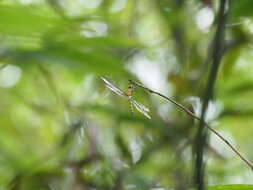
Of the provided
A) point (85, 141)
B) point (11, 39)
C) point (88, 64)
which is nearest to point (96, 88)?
point (85, 141)

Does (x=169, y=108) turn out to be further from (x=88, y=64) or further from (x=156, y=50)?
(x=88, y=64)

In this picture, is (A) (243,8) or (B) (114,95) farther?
(B) (114,95)

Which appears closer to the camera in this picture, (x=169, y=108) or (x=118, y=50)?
(x=169, y=108)

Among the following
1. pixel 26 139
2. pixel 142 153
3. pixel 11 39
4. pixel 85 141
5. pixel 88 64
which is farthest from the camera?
pixel 26 139

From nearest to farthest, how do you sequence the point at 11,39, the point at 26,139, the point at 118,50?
the point at 11,39 < the point at 118,50 < the point at 26,139

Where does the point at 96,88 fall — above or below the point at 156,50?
below

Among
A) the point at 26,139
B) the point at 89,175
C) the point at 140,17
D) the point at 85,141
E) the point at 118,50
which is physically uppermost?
the point at 140,17
